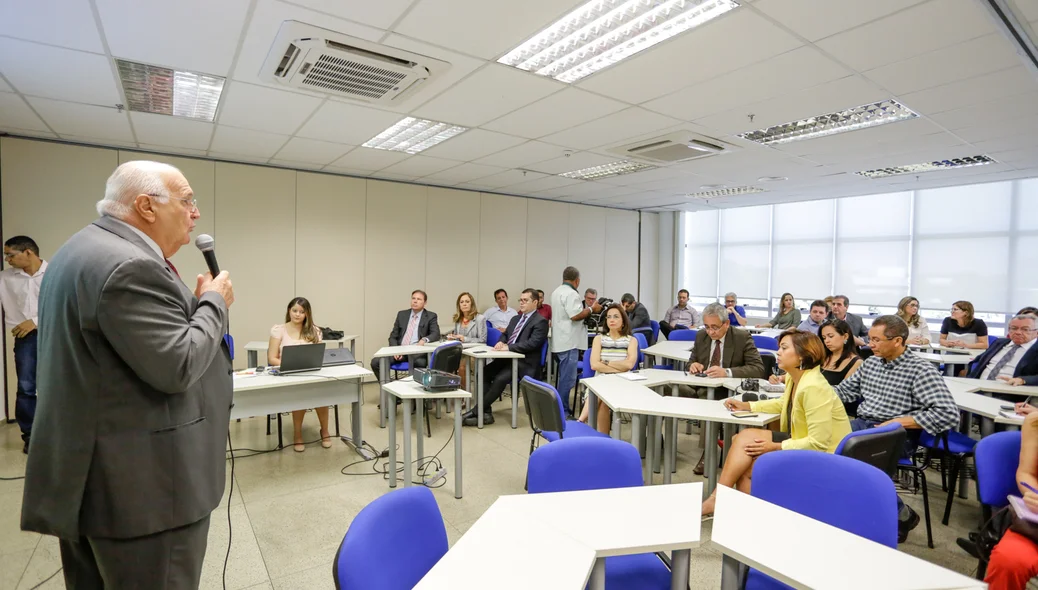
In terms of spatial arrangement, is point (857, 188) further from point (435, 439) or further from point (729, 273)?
point (435, 439)

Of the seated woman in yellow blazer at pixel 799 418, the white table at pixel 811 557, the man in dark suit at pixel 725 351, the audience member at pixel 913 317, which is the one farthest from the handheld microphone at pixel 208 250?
the audience member at pixel 913 317

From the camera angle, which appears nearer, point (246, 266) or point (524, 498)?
point (524, 498)

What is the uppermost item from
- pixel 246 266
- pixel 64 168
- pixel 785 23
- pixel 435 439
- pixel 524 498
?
pixel 785 23

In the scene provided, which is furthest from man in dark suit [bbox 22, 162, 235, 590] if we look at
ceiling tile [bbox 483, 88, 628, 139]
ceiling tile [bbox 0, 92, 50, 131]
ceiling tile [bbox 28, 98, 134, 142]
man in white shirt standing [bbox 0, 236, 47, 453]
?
man in white shirt standing [bbox 0, 236, 47, 453]

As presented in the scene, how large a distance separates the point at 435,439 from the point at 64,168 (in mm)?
4723

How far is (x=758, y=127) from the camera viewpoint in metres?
4.29

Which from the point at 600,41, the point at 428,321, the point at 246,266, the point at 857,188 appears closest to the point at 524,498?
the point at 600,41

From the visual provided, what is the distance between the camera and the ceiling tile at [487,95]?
3.25 metres

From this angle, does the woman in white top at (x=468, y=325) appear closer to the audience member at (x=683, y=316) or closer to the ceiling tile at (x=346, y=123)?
the ceiling tile at (x=346, y=123)

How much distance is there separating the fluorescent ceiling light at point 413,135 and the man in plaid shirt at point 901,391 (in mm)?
3664

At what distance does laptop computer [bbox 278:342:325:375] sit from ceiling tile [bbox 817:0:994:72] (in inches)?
161

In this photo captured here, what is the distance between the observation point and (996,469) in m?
2.22

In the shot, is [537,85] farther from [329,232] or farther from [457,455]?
[329,232]

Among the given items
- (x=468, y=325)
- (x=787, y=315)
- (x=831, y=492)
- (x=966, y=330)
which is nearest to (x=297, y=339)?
(x=468, y=325)
